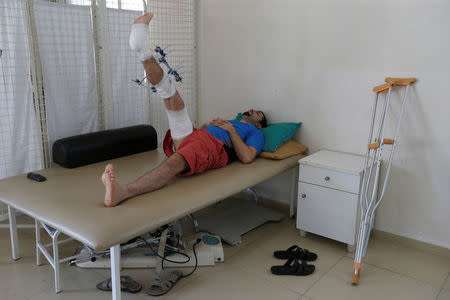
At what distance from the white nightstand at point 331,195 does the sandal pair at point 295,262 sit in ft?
0.78

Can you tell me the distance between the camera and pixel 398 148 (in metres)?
2.74

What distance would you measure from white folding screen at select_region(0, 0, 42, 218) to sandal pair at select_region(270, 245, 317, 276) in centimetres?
181

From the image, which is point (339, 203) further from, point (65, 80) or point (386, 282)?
point (65, 80)

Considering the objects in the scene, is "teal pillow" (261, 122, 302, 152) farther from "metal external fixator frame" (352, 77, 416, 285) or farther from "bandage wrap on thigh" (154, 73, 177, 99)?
"bandage wrap on thigh" (154, 73, 177, 99)

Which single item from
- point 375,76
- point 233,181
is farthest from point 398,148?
point 233,181

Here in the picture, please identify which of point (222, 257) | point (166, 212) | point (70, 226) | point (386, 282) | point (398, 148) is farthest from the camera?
point (398, 148)

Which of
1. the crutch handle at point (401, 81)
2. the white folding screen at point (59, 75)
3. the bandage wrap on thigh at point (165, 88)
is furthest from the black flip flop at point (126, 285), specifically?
the crutch handle at point (401, 81)

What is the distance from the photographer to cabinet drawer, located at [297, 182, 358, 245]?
2625 millimetres

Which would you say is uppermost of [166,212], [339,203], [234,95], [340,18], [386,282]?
[340,18]

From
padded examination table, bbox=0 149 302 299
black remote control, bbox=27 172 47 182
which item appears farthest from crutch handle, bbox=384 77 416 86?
black remote control, bbox=27 172 47 182

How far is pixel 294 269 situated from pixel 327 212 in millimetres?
515

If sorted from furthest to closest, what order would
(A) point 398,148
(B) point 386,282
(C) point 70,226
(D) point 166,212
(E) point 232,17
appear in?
(E) point 232,17
(A) point 398,148
(B) point 386,282
(D) point 166,212
(C) point 70,226

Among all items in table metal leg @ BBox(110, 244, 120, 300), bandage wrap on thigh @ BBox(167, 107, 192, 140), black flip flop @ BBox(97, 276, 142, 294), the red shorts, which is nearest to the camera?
table metal leg @ BBox(110, 244, 120, 300)

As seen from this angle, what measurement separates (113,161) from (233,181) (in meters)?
0.95
